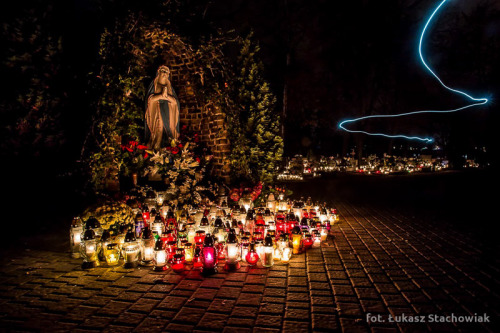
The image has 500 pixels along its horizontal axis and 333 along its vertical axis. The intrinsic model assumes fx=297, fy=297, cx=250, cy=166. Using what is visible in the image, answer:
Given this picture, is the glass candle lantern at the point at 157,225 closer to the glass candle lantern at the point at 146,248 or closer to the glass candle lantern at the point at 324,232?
the glass candle lantern at the point at 146,248

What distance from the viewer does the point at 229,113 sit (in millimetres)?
9367

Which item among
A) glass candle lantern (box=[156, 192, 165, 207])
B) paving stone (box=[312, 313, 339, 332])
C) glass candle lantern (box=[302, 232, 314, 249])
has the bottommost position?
paving stone (box=[312, 313, 339, 332])

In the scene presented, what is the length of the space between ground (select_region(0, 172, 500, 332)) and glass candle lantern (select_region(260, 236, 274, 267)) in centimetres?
12

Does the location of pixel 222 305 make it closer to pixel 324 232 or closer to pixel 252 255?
pixel 252 255

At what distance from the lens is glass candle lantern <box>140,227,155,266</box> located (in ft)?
15.7

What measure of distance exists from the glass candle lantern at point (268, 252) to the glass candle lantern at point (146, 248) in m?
1.83

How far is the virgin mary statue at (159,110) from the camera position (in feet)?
30.9

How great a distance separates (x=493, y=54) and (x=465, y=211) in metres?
16.2

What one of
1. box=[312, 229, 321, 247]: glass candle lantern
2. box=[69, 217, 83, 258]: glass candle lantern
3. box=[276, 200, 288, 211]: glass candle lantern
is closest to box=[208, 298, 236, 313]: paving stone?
box=[312, 229, 321, 247]: glass candle lantern

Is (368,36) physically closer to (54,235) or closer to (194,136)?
(194,136)

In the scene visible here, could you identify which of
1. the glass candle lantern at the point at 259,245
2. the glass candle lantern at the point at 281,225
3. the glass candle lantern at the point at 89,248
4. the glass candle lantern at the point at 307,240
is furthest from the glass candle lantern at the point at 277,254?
the glass candle lantern at the point at 89,248

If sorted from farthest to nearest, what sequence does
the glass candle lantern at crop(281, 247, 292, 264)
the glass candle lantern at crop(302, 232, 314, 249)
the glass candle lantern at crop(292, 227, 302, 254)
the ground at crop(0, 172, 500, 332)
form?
the glass candle lantern at crop(302, 232, 314, 249) → the glass candle lantern at crop(292, 227, 302, 254) → the glass candle lantern at crop(281, 247, 292, 264) → the ground at crop(0, 172, 500, 332)

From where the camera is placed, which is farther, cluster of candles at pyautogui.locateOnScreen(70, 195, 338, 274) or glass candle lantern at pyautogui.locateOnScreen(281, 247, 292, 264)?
glass candle lantern at pyautogui.locateOnScreen(281, 247, 292, 264)

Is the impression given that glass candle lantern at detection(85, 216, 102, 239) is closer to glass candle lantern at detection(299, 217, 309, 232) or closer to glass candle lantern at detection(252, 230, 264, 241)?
glass candle lantern at detection(252, 230, 264, 241)
